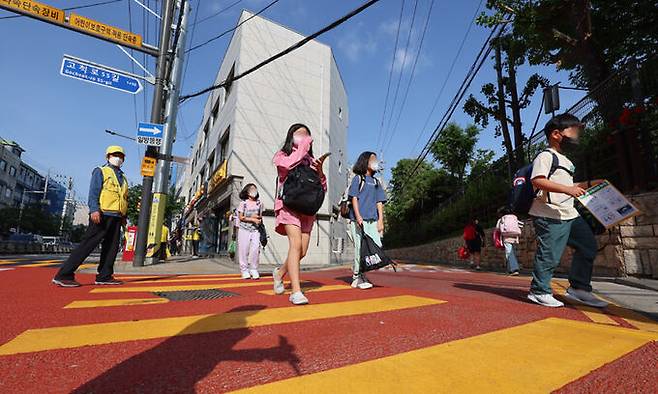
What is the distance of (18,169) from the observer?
190ft

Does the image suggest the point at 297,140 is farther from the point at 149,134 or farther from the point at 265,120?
the point at 265,120

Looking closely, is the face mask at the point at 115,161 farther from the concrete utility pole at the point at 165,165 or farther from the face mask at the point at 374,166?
the concrete utility pole at the point at 165,165

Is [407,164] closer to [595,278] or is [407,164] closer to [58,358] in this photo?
[595,278]

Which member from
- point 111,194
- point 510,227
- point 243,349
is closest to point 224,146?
point 111,194

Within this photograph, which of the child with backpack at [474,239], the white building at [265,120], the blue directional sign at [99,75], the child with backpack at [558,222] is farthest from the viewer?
the white building at [265,120]

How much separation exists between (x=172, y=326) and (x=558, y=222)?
131 inches

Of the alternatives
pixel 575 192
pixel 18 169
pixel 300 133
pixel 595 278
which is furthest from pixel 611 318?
pixel 18 169

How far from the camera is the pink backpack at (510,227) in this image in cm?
788

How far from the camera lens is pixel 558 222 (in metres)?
3.11

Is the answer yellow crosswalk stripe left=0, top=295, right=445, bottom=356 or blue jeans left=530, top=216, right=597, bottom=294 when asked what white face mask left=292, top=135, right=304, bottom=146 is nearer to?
yellow crosswalk stripe left=0, top=295, right=445, bottom=356

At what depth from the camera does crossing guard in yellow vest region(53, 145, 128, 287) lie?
4094mm

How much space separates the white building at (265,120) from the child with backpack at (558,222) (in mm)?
12953

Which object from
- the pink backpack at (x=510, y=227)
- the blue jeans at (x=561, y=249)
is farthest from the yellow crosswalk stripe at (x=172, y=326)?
the pink backpack at (x=510, y=227)

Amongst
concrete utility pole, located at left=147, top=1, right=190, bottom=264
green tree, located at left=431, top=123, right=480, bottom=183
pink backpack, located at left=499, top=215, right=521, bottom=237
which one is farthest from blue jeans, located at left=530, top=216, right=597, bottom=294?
green tree, located at left=431, top=123, right=480, bottom=183
